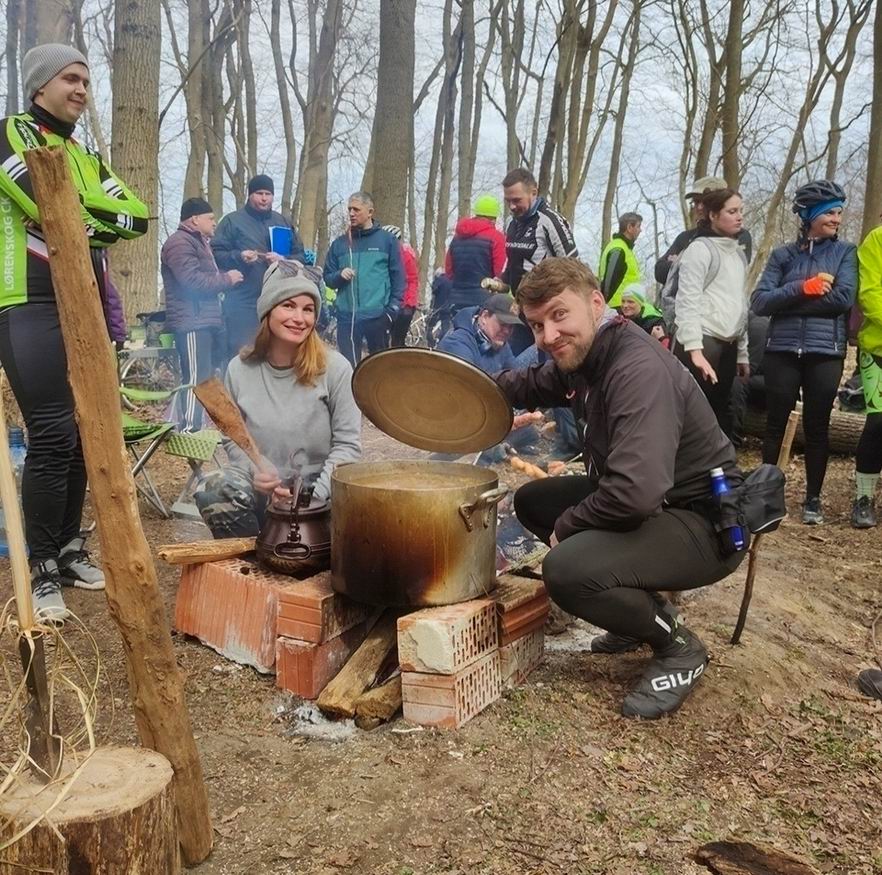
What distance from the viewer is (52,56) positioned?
338cm

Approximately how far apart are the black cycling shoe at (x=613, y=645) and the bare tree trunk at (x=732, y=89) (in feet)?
34.7

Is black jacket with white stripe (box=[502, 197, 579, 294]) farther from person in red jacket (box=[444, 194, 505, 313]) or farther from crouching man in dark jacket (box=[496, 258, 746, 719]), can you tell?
crouching man in dark jacket (box=[496, 258, 746, 719])

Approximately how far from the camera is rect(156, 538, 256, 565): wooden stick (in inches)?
132

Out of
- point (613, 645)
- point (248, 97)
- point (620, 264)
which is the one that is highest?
point (248, 97)

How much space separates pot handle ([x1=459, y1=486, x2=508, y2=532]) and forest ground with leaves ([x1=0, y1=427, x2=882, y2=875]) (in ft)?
2.12

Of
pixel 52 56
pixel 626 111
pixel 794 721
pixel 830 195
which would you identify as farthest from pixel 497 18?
pixel 794 721

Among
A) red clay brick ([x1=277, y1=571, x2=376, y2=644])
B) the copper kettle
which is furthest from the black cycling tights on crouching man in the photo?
the copper kettle

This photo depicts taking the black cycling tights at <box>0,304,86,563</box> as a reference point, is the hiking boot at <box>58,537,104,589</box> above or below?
below

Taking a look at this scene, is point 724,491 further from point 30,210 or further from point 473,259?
point 473,259

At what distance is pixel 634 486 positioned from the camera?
2.76 metres

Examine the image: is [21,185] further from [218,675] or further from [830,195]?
[830,195]

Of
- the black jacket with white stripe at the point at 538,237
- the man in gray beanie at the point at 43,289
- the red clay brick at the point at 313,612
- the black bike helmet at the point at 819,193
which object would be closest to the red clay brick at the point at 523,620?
the red clay brick at the point at 313,612

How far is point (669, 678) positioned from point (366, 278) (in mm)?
6000

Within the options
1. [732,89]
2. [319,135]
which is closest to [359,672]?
[732,89]
